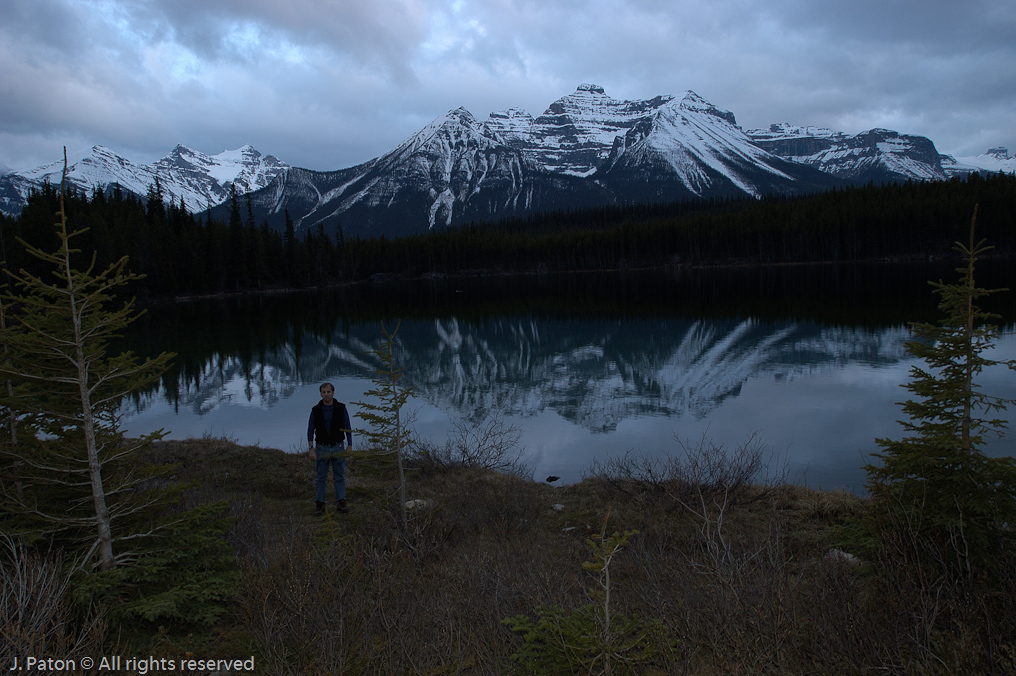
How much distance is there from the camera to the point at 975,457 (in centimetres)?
563

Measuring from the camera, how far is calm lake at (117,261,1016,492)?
51.3 ft

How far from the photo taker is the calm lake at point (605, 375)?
51.3ft

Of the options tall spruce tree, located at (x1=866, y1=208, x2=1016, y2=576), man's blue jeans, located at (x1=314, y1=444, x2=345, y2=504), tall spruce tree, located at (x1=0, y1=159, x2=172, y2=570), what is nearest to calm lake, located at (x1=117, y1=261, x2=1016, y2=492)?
man's blue jeans, located at (x1=314, y1=444, x2=345, y2=504)

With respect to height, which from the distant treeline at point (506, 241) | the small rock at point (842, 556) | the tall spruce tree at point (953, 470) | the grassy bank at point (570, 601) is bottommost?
the small rock at point (842, 556)

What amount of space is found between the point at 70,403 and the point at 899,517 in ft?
28.8

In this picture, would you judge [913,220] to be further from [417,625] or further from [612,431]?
[417,625]

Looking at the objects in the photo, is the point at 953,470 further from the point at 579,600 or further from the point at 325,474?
the point at 325,474

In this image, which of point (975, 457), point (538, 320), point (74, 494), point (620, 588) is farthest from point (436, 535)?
point (538, 320)

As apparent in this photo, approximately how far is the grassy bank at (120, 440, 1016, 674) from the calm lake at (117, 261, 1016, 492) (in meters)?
3.05

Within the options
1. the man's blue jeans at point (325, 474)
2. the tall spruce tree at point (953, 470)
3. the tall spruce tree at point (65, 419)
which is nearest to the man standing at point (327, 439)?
the man's blue jeans at point (325, 474)

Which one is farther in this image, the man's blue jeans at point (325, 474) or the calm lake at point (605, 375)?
the calm lake at point (605, 375)

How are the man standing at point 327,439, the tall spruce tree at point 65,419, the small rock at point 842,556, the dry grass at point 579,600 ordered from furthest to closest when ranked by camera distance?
the man standing at point 327,439
the small rock at point 842,556
the tall spruce tree at point 65,419
the dry grass at point 579,600

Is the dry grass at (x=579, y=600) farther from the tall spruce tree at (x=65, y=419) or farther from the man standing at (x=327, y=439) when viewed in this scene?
the tall spruce tree at (x=65, y=419)

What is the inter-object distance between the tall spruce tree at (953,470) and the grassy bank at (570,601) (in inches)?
32.2
